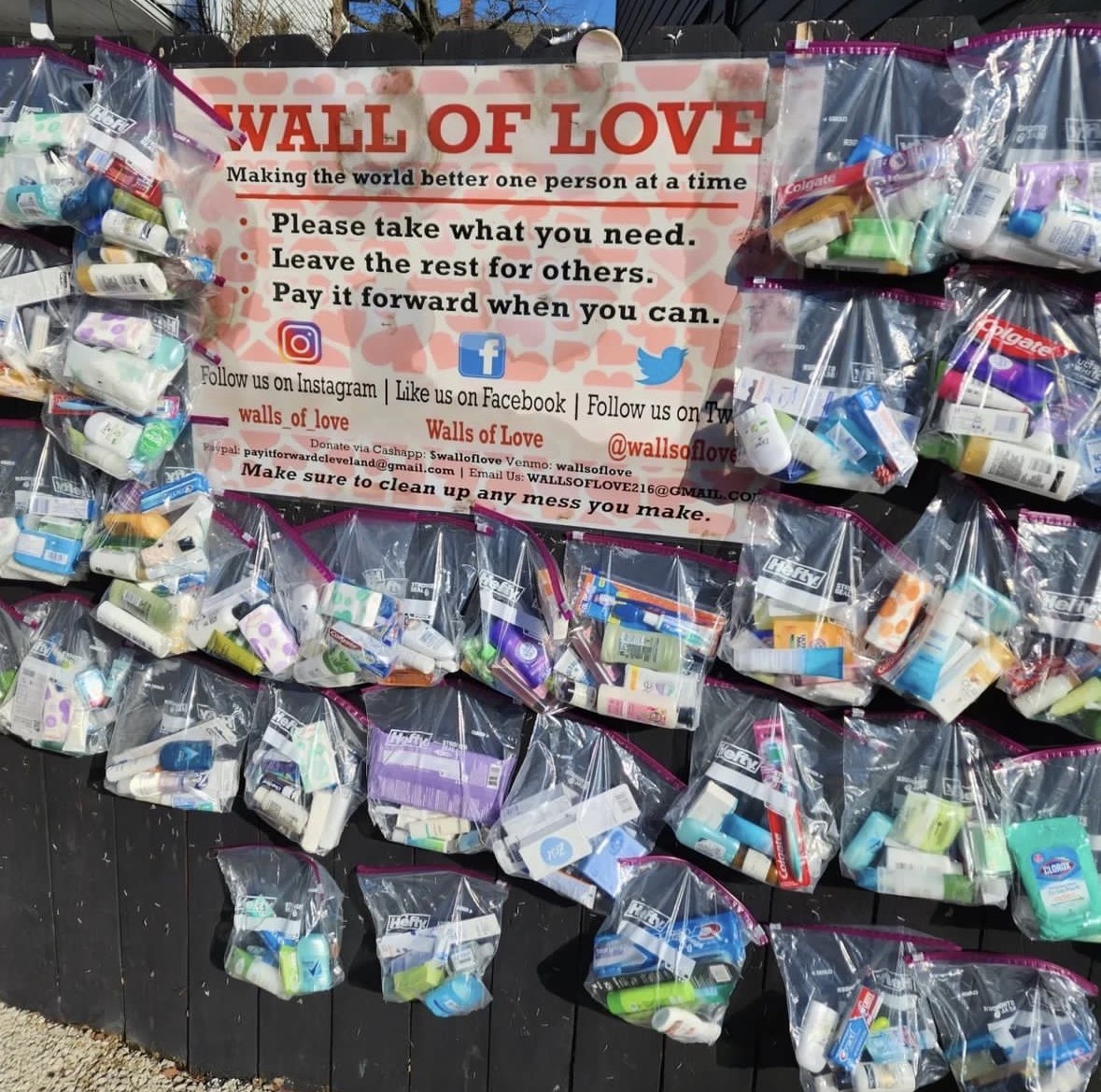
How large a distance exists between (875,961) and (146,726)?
5.91 ft

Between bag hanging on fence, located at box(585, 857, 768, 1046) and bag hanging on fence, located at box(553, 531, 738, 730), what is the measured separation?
0.39 m

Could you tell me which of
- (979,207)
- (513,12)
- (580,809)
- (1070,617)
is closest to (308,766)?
(580,809)

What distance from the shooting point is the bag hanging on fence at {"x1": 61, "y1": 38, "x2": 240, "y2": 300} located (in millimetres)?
1720

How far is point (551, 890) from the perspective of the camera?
6.19 feet

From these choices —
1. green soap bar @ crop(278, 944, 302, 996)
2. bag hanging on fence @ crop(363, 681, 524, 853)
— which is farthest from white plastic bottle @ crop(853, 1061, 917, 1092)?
green soap bar @ crop(278, 944, 302, 996)

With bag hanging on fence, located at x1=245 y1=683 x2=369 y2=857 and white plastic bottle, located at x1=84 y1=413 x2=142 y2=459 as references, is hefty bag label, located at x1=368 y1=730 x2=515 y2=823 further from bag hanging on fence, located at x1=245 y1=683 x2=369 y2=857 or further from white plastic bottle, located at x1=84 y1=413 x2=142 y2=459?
white plastic bottle, located at x1=84 y1=413 x2=142 y2=459

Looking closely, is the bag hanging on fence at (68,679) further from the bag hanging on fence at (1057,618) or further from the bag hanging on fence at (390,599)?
the bag hanging on fence at (1057,618)

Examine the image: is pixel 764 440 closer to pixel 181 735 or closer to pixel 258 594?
pixel 258 594

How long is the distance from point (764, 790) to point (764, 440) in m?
0.73

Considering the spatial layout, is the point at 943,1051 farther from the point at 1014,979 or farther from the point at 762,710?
the point at 762,710

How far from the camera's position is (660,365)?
1.64 meters

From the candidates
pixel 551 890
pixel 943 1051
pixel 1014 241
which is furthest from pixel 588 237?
pixel 943 1051

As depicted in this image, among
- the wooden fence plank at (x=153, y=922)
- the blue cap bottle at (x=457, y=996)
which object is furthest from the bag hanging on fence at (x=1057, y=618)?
the wooden fence plank at (x=153, y=922)

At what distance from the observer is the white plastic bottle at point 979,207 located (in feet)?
4.53
